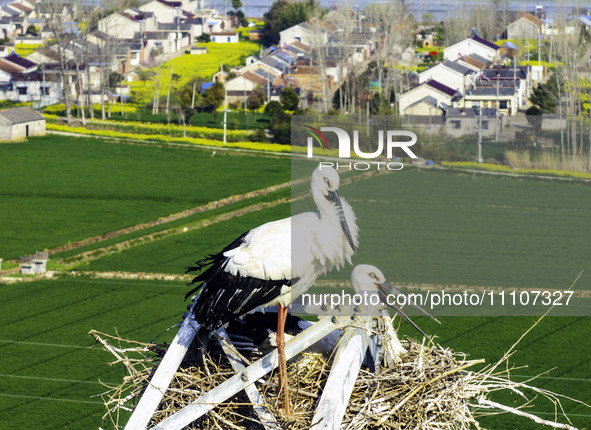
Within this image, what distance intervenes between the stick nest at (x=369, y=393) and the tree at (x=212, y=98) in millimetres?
83731

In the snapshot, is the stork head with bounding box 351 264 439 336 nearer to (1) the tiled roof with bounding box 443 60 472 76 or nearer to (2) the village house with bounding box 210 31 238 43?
(1) the tiled roof with bounding box 443 60 472 76

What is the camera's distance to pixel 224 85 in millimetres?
97938

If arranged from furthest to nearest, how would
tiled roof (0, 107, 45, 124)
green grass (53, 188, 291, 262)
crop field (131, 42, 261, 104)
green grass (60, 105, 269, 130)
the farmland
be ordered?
crop field (131, 42, 261, 104), green grass (60, 105, 269, 130), tiled roof (0, 107, 45, 124), green grass (53, 188, 291, 262), the farmland

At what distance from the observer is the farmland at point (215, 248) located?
94.4 feet

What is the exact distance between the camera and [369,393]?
933 cm

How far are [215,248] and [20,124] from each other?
38.3m

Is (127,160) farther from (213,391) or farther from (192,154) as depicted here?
(213,391)

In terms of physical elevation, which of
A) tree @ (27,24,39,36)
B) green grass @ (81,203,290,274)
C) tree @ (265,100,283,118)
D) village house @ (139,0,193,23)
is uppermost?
village house @ (139,0,193,23)

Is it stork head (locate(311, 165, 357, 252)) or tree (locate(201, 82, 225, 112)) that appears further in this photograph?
tree (locate(201, 82, 225, 112))

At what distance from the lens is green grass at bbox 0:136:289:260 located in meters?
48.4

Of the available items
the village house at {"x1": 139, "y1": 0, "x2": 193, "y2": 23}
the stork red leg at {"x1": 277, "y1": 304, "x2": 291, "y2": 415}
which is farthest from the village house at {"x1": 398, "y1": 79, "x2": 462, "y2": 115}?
the stork red leg at {"x1": 277, "y1": 304, "x2": 291, "y2": 415}

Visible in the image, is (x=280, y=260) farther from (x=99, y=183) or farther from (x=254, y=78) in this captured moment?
(x=254, y=78)

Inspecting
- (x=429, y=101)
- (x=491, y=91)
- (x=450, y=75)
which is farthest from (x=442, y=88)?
(x=450, y=75)

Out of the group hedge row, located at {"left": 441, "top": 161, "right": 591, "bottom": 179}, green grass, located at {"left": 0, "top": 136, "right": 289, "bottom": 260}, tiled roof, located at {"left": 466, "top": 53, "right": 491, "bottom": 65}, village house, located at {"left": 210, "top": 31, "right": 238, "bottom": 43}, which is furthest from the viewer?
village house, located at {"left": 210, "top": 31, "right": 238, "bottom": 43}
